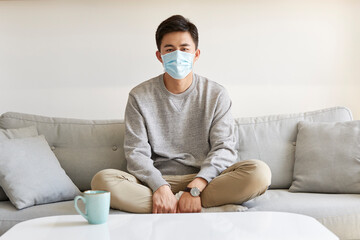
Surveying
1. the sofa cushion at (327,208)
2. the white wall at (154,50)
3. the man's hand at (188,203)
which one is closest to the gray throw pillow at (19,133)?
the white wall at (154,50)

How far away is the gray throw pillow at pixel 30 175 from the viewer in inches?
79.2

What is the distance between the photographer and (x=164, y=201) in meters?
1.85

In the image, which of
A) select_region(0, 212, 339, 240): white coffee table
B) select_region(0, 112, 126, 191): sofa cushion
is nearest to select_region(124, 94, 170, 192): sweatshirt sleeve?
select_region(0, 112, 126, 191): sofa cushion

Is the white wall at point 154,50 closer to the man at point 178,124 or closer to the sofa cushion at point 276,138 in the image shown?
the sofa cushion at point 276,138

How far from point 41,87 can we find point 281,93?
4.82 feet

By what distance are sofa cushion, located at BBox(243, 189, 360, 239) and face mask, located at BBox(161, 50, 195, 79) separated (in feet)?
2.23

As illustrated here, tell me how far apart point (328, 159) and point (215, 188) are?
66 centimetres

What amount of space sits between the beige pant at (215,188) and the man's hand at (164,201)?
0.03m

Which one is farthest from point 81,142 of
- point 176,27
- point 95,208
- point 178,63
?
point 95,208

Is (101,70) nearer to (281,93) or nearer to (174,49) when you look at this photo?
(174,49)

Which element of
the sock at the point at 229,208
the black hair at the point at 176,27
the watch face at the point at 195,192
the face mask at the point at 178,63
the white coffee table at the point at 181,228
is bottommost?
the sock at the point at 229,208

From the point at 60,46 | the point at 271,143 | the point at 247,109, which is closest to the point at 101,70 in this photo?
the point at 60,46

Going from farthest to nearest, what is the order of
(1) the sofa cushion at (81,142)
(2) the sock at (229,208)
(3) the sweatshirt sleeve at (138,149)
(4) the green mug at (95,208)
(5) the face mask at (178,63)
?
(1) the sofa cushion at (81,142) < (5) the face mask at (178,63) < (3) the sweatshirt sleeve at (138,149) < (2) the sock at (229,208) < (4) the green mug at (95,208)

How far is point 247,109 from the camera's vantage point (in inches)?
111
